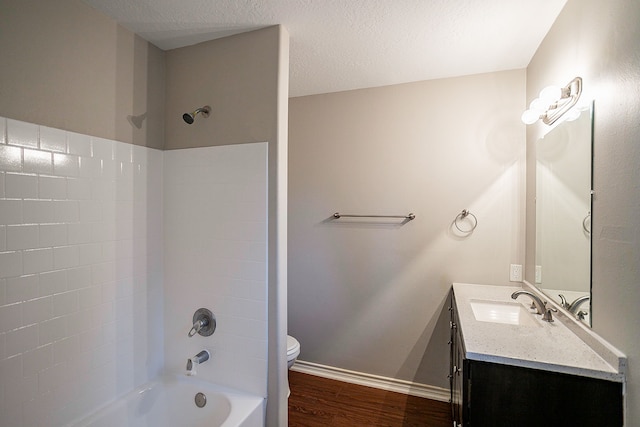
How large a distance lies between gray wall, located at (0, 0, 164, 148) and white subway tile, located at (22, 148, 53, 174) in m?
0.14

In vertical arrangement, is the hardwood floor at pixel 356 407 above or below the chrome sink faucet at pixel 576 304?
below

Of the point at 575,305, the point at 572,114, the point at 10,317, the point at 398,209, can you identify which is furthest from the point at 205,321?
the point at 572,114

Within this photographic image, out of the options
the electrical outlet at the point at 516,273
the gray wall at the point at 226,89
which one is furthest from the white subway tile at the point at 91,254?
the electrical outlet at the point at 516,273

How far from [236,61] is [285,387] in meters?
1.94

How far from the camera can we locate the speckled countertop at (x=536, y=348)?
3.43 ft

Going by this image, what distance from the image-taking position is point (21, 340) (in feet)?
3.93

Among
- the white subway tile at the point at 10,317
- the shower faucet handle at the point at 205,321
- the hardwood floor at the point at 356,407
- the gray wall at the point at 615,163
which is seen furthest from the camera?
the hardwood floor at the point at 356,407

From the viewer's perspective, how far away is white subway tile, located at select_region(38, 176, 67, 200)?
1.26m

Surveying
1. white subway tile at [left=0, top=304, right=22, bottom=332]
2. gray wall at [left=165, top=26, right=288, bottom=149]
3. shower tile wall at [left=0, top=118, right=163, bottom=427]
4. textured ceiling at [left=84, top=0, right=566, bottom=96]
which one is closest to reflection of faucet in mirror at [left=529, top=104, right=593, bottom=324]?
textured ceiling at [left=84, top=0, right=566, bottom=96]

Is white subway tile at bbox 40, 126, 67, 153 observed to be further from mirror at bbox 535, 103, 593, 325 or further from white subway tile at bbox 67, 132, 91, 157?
mirror at bbox 535, 103, 593, 325

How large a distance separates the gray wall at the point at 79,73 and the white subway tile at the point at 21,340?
896 millimetres

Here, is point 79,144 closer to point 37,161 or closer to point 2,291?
point 37,161

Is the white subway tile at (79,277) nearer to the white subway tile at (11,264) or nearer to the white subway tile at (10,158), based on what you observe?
the white subway tile at (11,264)

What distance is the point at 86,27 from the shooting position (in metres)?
1.43
